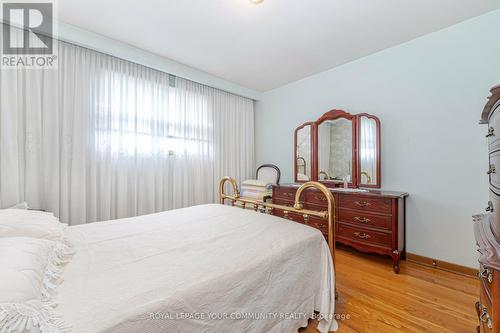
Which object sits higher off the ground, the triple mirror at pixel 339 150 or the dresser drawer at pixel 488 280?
the triple mirror at pixel 339 150

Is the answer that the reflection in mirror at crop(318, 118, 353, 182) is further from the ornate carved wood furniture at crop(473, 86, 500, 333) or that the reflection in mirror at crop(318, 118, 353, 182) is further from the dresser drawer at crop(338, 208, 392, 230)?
the ornate carved wood furniture at crop(473, 86, 500, 333)

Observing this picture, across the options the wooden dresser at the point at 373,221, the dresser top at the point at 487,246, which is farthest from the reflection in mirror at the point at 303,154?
the dresser top at the point at 487,246

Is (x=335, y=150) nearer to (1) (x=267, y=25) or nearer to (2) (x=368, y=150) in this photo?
(2) (x=368, y=150)

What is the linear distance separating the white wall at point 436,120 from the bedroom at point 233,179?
16 mm

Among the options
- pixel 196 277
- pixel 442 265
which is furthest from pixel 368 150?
pixel 196 277

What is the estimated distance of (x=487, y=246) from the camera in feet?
2.75

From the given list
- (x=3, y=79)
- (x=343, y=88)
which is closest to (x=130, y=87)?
(x=3, y=79)

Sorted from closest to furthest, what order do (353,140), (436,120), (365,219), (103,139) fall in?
(436,120) → (365,219) → (103,139) → (353,140)

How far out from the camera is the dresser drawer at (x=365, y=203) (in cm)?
236

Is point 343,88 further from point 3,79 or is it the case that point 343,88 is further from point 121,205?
point 3,79

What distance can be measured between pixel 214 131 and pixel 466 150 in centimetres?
344
